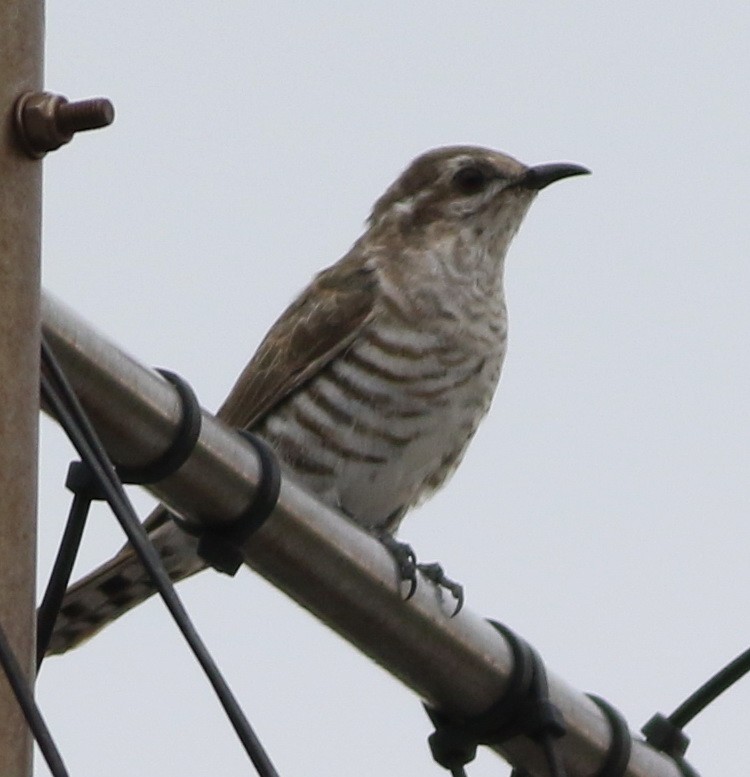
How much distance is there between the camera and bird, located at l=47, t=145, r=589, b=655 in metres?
5.98

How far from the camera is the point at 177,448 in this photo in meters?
3.20

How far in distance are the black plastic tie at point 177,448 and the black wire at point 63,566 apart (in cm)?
18

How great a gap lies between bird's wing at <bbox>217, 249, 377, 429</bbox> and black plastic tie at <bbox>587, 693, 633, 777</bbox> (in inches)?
94.9

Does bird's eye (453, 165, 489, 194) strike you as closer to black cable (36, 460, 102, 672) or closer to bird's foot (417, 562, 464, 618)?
bird's foot (417, 562, 464, 618)

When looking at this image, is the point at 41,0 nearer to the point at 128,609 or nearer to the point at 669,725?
the point at 669,725

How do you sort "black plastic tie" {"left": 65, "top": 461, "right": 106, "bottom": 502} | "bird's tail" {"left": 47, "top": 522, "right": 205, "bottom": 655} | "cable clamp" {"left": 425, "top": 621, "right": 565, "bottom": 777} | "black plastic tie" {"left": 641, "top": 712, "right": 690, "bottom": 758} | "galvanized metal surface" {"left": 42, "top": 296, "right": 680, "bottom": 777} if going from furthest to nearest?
"bird's tail" {"left": 47, "top": 522, "right": 205, "bottom": 655} → "black plastic tie" {"left": 641, "top": 712, "right": 690, "bottom": 758} → "cable clamp" {"left": 425, "top": 621, "right": 565, "bottom": 777} → "galvanized metal surface" {"left": 42, "top": 296, "right": 680, "bottom": 777} → "black plastic tie" {"left": 65, "top": 461, "right": 106, "bottom": 502}

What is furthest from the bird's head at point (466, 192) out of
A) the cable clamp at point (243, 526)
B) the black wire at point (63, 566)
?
the black wire at point (63, 566)

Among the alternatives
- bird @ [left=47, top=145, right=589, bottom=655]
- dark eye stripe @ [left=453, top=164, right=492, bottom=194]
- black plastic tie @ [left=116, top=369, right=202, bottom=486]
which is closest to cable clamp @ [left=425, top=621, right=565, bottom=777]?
black plastic tie @ [left=116, top=369, right=202, bottom=486]

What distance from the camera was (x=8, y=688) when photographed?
2557 millimetres

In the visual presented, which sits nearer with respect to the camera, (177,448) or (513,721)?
(177,448)

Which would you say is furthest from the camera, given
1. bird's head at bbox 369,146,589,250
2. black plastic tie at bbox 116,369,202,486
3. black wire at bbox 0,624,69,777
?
bird's head at bbox 369,146,589,250

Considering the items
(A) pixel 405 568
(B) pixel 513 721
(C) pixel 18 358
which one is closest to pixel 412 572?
(A) pixel 405 568

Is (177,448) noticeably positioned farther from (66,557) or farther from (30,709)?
(30,709)

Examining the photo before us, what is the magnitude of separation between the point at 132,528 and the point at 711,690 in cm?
158
